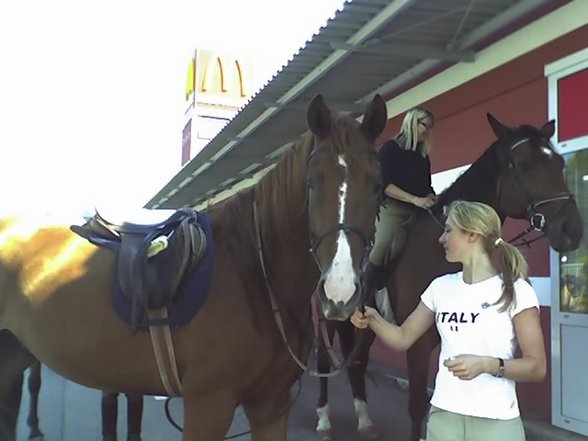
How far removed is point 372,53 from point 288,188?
3.92 metres

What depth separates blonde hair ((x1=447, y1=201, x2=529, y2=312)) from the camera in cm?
242

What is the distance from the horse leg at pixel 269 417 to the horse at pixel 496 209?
152cm

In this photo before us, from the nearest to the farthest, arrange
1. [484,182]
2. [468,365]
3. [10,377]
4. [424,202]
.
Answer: [468,365] < [10,377] < [484,182] < [424,202]

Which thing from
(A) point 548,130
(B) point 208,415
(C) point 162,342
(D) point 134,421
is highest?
(A) point 548,130

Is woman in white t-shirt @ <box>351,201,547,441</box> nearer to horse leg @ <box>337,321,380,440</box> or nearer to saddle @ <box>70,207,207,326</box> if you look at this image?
saddle @ <box>70,207,207,326</box>

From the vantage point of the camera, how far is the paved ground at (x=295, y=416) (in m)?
5.35

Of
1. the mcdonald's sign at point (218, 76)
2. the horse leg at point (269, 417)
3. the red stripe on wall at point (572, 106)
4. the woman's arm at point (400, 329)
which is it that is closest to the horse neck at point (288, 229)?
the woman's arm at point (400, 329)

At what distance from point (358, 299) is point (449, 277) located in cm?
54

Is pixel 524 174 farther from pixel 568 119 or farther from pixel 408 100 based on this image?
pixel 408 100

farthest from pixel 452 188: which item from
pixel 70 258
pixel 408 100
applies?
pixel 408 100

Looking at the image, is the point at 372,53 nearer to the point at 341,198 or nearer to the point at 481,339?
the point at 341,198

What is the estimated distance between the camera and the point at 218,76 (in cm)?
3719

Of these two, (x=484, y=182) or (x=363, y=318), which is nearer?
(x=363, y=318)

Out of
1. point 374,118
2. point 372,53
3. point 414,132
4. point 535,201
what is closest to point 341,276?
point 374,118
